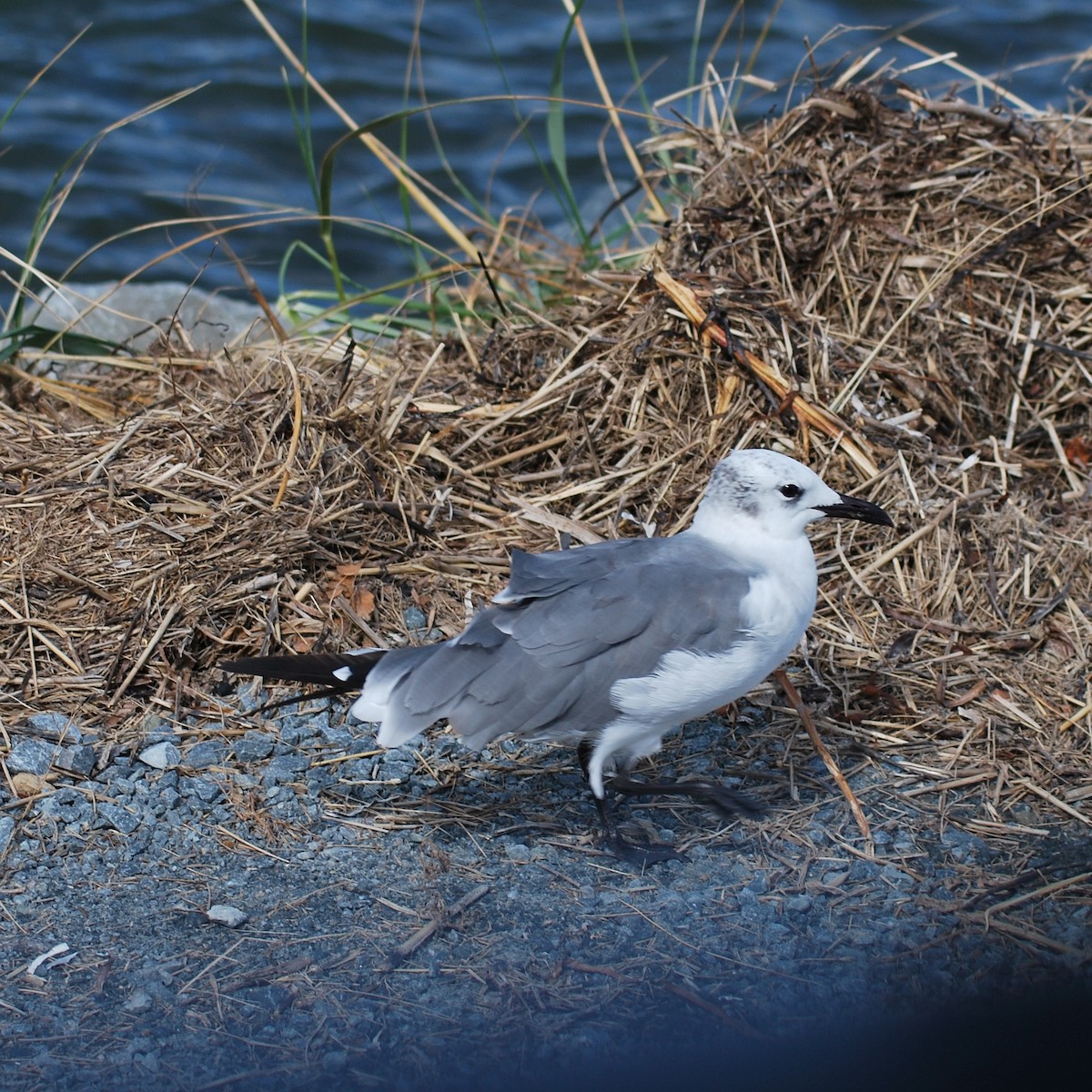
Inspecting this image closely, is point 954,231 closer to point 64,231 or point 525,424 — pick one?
point 525,424

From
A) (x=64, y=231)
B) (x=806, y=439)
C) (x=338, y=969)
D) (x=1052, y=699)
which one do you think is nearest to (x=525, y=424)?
(x=806, y=439)

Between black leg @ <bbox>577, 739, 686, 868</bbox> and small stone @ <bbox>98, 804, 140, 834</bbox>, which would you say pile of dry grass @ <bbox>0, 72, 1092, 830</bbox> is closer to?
small stone @ <bbox>98, 804, 140, 834</bbox>

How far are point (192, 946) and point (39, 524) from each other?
1561mm

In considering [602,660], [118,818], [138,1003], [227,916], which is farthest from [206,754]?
[602,660]

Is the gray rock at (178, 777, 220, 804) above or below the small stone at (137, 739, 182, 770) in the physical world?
below

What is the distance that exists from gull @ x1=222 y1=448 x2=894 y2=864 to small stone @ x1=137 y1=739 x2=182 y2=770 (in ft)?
0.94

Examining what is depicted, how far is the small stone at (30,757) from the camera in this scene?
10.2 feet

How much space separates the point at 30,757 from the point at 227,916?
0.74 m

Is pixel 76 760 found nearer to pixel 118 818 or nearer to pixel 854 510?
pixel 118 818

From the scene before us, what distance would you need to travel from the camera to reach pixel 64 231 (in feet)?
28.0

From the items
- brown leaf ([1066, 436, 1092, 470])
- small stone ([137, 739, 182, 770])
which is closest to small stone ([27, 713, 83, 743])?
small stone ([137, 739, 182, 770])

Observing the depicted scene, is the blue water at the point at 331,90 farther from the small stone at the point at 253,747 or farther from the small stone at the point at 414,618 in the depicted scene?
the small stone at the point at 253,747

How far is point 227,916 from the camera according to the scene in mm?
2705

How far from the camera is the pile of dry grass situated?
3488mm
